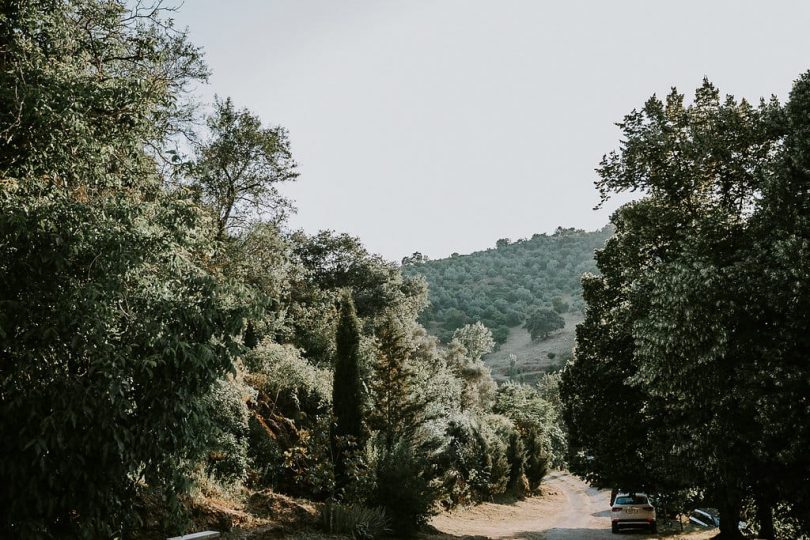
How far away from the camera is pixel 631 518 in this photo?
2059 centimetres

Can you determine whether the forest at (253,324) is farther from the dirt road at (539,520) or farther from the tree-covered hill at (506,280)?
the tree-covered hill at (506,280)

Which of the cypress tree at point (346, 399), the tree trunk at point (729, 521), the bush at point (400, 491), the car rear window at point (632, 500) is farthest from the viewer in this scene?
the car rear window at point (632, 500)

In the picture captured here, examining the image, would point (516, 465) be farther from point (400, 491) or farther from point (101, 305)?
point (101, 305)

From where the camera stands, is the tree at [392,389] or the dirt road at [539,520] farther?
the tree at [392,389]

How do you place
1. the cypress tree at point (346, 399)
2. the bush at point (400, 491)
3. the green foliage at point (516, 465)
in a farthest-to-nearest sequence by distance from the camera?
the green foliage at point (516, 465) < the cypress tree at point (346, 399) < the bush at point (400, 491)

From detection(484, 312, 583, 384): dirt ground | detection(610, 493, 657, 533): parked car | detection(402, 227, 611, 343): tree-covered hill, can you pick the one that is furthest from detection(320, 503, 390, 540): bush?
detection(484, 312, 583, 384): dirt ground

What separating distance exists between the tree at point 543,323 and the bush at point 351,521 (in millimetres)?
104399

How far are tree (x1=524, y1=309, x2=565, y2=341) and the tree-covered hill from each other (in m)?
4.30

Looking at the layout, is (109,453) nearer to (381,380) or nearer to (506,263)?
(381,380)

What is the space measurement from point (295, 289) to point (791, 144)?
29.6 metres

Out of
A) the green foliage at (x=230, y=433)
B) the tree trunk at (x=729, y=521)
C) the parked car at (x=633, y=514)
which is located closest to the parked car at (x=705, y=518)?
the parked car at (x=633, y=514)

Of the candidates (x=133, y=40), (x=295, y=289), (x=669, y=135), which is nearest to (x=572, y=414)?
(x=669, y=135)

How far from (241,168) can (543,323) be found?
97.8 m

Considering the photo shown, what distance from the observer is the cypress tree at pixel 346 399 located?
54.6 ft
